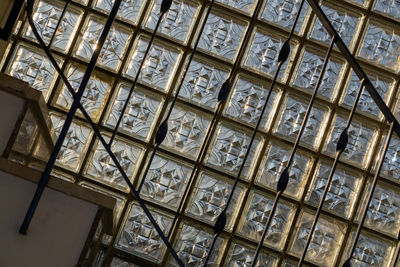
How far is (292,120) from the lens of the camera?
123 inches

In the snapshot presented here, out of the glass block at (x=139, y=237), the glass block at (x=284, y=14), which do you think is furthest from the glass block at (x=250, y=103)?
the glass block at (x=139, y=237)

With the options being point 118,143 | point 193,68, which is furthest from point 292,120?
point 118,143

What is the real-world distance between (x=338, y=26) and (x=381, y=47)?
25 centimetres

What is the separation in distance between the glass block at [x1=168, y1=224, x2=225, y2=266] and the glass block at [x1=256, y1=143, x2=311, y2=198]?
0.38m

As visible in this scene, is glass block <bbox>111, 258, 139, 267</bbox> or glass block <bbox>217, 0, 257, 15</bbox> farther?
glass block <bbox>217, 0, 257, 15</bbox>

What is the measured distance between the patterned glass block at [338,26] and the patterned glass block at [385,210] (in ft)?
2.53

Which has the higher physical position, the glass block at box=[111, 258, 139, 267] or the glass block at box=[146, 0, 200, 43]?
the glass block at box=[146, 0, 200, 43]

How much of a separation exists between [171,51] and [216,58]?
23 cm

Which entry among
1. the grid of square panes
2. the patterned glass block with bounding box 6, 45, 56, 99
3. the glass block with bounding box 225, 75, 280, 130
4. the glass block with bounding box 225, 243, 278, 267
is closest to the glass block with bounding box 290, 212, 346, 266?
the grid of square panes

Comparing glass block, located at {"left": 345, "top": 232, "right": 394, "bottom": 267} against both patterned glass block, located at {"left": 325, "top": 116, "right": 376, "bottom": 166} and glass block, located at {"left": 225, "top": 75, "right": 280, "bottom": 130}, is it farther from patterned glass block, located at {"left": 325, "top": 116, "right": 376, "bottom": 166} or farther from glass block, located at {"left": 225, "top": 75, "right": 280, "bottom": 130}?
glass block, located at {"left": 225, "top": 75, "right": 280, "bottom": 130}

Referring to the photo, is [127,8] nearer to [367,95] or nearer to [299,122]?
[299,122]

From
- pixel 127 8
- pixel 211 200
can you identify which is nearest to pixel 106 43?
pixel 127 8

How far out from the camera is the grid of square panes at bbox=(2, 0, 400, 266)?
306 centimetres

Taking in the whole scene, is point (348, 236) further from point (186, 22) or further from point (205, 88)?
point (186, 22)
